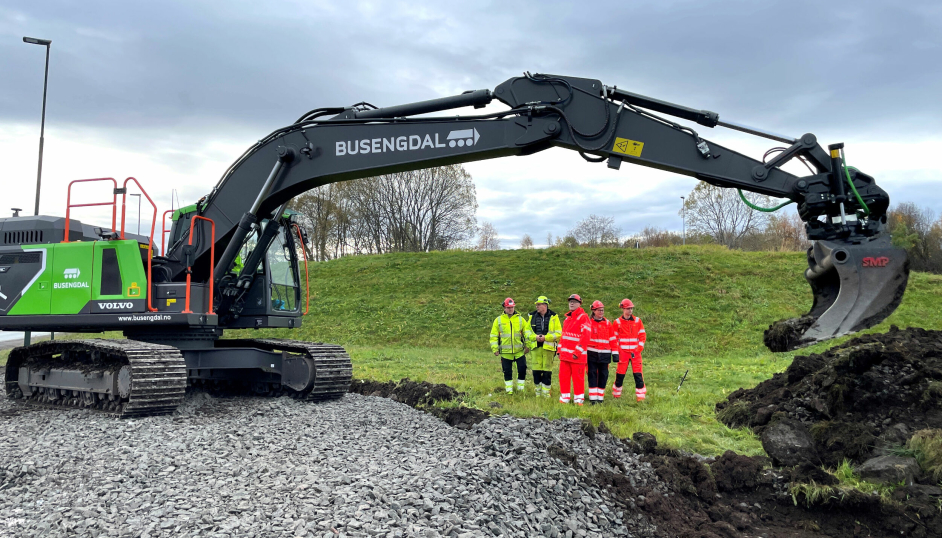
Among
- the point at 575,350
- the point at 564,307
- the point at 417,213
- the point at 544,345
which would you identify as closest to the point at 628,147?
the point at 575,350

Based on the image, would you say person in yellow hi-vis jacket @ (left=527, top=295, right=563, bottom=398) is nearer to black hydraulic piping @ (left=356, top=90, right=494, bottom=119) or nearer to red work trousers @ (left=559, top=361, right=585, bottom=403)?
red work trousers @ (left=559, top=361, right=585, bottom=403)

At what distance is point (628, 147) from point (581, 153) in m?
0.52

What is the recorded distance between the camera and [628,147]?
6617mm

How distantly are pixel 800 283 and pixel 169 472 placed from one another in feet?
77.5

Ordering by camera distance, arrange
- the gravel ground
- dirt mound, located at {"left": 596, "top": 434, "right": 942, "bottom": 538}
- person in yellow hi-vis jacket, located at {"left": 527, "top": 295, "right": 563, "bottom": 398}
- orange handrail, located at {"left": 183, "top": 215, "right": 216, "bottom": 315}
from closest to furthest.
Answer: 1. the gravel ground
2. dirt mound, located at {"left": 596, "top": 434, "right": 942, "bottom": 538}
3. orange handrail, located at {"left": 183, "top": 215, "right": 216, "bottom": 315}
4. person in yellow hi-vis jacket, located at {"left": 527, "top": 295, "right": 563, "bottom": 398}

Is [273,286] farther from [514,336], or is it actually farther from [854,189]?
[854,189]

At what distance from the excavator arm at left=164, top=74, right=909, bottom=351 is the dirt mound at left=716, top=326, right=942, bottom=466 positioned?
0.96 meters

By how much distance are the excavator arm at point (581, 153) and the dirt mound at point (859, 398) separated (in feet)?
3.15

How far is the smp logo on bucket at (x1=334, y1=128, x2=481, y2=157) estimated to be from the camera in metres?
7.13

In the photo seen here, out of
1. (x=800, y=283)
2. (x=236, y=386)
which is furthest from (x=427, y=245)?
(x=236, y=386)

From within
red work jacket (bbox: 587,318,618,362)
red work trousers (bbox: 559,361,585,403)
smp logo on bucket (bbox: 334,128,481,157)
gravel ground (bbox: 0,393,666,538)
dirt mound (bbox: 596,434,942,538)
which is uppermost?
smp logo on bucket (bbox: 334,128,481,157)

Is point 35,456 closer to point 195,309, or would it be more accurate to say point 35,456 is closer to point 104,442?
point 104,442

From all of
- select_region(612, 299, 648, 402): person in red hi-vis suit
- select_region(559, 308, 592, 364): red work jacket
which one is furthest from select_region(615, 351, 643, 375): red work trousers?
select_region(559, 308, 592, 364): red work jacket

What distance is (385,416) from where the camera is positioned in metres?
7.88
